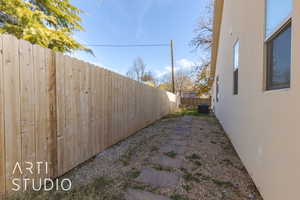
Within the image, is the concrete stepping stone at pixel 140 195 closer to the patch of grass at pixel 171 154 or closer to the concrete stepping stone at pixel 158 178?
the concrete stepping stone at pixel 158 178

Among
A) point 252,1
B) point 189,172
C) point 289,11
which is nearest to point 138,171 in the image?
point 189,172

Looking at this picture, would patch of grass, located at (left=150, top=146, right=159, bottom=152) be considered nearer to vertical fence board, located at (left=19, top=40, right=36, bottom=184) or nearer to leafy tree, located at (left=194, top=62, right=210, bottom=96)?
vertical fence board, located at (left=19, top=40, right=36, bottom=184)

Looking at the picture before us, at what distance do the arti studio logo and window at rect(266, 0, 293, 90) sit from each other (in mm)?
2828

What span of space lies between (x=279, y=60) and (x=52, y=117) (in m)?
2.90

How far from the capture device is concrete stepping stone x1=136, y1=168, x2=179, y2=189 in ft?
6.52

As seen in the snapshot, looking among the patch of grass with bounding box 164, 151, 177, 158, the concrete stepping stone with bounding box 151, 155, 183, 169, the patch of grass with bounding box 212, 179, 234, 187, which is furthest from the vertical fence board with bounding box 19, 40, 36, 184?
the patch of grass with bounding box 212, 179, 234, 187

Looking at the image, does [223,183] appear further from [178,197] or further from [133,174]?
[133,174]

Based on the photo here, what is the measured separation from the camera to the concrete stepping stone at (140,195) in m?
1.71

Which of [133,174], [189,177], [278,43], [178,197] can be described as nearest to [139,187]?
[133,174]

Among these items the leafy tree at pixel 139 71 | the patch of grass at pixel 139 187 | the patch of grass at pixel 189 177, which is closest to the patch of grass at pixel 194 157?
the patch of grass at pixel 189 177

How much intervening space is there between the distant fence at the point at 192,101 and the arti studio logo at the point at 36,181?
15921mm

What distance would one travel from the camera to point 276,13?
1.57 metres

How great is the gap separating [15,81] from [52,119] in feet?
2.16

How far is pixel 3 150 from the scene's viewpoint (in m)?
1.46
